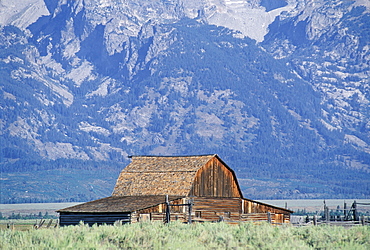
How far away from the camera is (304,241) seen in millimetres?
29719

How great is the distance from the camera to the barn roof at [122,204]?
4744 centimetres

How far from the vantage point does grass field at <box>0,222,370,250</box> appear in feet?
85.6

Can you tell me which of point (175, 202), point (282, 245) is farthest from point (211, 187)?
point (282, 245)

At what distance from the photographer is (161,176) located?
54938 millimetres

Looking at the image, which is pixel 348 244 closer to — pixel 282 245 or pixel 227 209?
pixel 282 245

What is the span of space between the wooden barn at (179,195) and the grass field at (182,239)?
56.9 feet

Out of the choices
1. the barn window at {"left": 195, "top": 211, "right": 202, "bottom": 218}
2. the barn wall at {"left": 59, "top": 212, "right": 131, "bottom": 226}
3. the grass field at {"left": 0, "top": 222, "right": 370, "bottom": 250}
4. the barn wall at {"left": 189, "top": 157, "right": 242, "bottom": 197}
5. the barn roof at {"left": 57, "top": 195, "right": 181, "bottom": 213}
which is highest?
the barn wall at {"left": 189, "top": 157, "right": 242, "bottom": 197}

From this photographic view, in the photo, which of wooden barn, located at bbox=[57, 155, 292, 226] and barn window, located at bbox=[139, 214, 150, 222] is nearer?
barn window, located at bbox=[139, 214, 150, 222]

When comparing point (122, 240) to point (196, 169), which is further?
point (196, 169)

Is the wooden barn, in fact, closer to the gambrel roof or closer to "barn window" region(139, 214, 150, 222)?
the gambrel roof

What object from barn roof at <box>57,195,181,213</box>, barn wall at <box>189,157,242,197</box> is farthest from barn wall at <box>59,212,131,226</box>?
barn wall at <box>189,157,242,197</box>

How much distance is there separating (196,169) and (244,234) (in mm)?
23318

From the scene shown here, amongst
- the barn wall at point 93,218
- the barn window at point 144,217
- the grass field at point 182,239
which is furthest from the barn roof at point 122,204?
the grass field at point 182,239

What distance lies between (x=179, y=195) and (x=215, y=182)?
4173 millimetres
